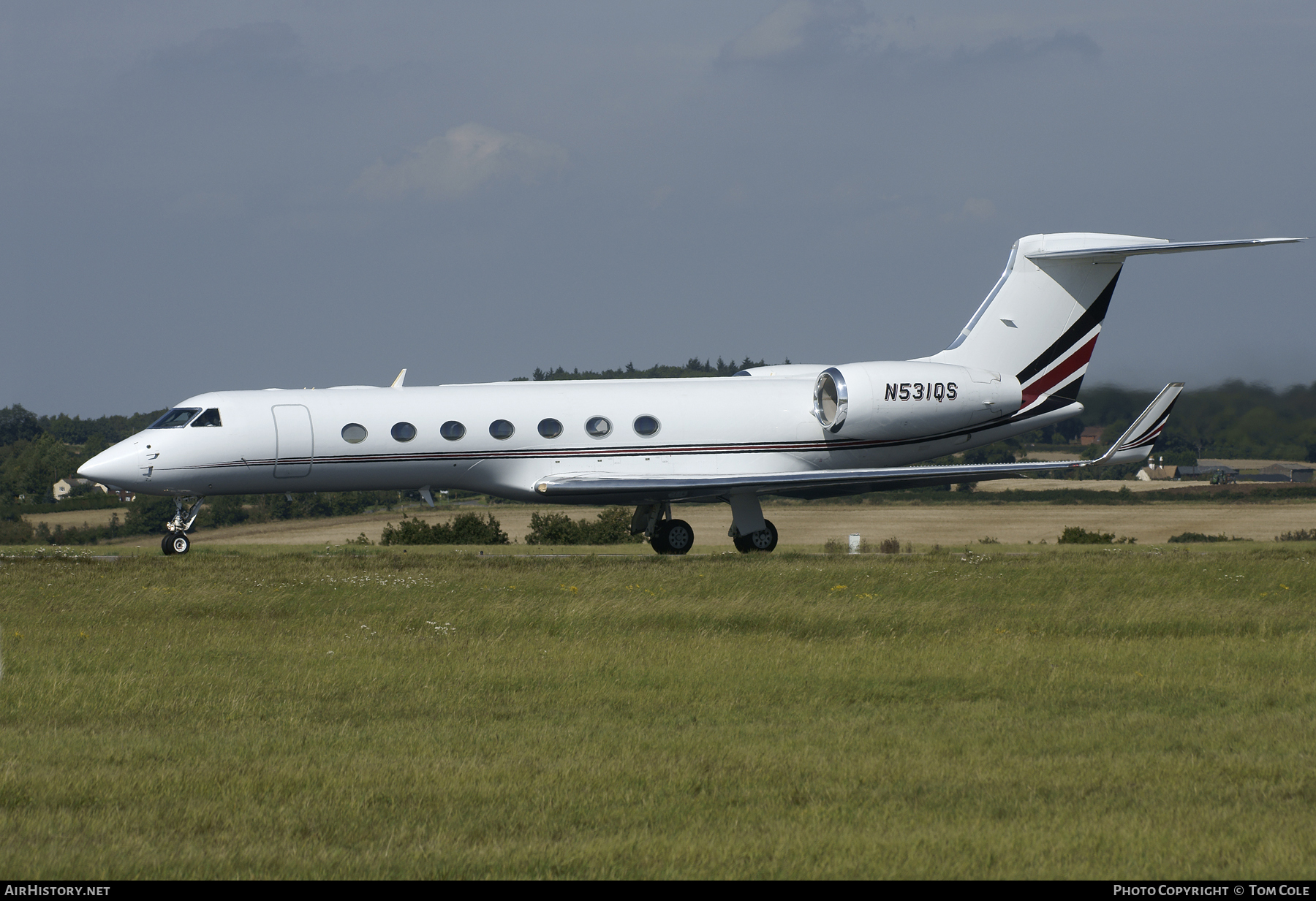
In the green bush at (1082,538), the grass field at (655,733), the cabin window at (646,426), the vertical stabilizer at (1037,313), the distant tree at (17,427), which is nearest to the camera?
the grass field at (655,733)

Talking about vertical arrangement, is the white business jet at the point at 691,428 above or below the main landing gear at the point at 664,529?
above

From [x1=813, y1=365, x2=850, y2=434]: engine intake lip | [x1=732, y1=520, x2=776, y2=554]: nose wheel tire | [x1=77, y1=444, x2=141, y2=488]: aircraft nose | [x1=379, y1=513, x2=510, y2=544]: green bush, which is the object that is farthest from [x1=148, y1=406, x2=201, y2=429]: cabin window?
[x1=379, y1=513, x2=510, y2=544]: green bush

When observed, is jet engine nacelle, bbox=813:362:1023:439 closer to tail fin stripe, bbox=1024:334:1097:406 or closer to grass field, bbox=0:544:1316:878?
tail fin stripe, bbox=1024:334:1097:406

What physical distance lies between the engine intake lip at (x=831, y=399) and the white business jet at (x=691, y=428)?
3 cm

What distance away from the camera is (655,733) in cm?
857

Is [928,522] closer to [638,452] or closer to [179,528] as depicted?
[638,452]

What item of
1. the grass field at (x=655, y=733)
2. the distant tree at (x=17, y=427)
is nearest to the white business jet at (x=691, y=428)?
the grass field at (x=655, y=733)

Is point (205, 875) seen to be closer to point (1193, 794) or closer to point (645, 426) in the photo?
point (1193, 794)

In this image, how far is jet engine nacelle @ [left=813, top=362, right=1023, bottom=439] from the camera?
80.2 ft

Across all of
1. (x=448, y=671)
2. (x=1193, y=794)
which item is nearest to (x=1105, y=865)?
(x=1193, y=794)

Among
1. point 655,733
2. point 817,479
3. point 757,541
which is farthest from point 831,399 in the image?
point 655,733

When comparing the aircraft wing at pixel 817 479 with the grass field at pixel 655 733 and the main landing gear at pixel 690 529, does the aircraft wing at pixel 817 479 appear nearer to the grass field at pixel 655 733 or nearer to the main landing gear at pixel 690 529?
the main landing gear at pixel 690 529

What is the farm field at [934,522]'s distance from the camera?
41719mm

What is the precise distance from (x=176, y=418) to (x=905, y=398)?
13.4 meters
